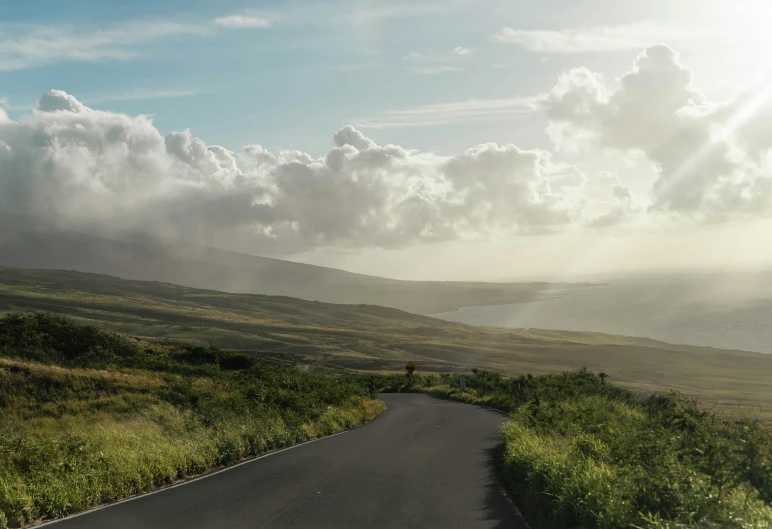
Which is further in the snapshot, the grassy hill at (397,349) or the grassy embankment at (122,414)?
the grassy hill at (397,349)

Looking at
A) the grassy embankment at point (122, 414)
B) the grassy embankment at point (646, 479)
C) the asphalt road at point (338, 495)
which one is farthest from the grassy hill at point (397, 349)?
the grassy embankment at point (646, 479)

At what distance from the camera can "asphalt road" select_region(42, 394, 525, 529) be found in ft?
32.7

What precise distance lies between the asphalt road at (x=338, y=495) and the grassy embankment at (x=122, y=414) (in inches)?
30.7

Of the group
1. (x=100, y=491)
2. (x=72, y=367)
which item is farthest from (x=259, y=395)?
(x=100, y=491)

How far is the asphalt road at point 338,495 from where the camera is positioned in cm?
995

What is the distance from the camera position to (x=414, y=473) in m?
15.0

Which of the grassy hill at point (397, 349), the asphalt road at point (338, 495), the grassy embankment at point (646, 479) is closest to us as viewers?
the grassy embankment at point (646, 479)

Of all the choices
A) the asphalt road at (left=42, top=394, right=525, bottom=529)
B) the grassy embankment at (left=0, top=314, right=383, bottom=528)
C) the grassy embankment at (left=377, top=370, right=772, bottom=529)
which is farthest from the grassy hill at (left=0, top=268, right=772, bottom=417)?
the grassy embankment at (left=377, top=370, right=772, bottom=529)

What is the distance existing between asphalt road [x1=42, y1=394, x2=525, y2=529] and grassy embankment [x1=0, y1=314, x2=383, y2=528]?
2.56 feet

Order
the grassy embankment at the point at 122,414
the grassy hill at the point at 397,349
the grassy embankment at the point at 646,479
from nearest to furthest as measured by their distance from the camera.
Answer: the grassy embankment at the point at 646,479 < the grassy embankment at the point at 122,414 < the grassy hill at the point at 397,349

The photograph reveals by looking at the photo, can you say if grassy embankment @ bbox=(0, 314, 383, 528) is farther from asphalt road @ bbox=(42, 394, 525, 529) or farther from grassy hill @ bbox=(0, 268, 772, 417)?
grassy hill @ bbox=(0, 268, 772, 417)

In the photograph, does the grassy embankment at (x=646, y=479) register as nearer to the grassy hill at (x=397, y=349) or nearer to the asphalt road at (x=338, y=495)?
the asphalt road at (x=338, y=495)

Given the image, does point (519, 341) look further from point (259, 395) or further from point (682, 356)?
point (259, 395)

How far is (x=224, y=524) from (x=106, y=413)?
14465 millimetres
